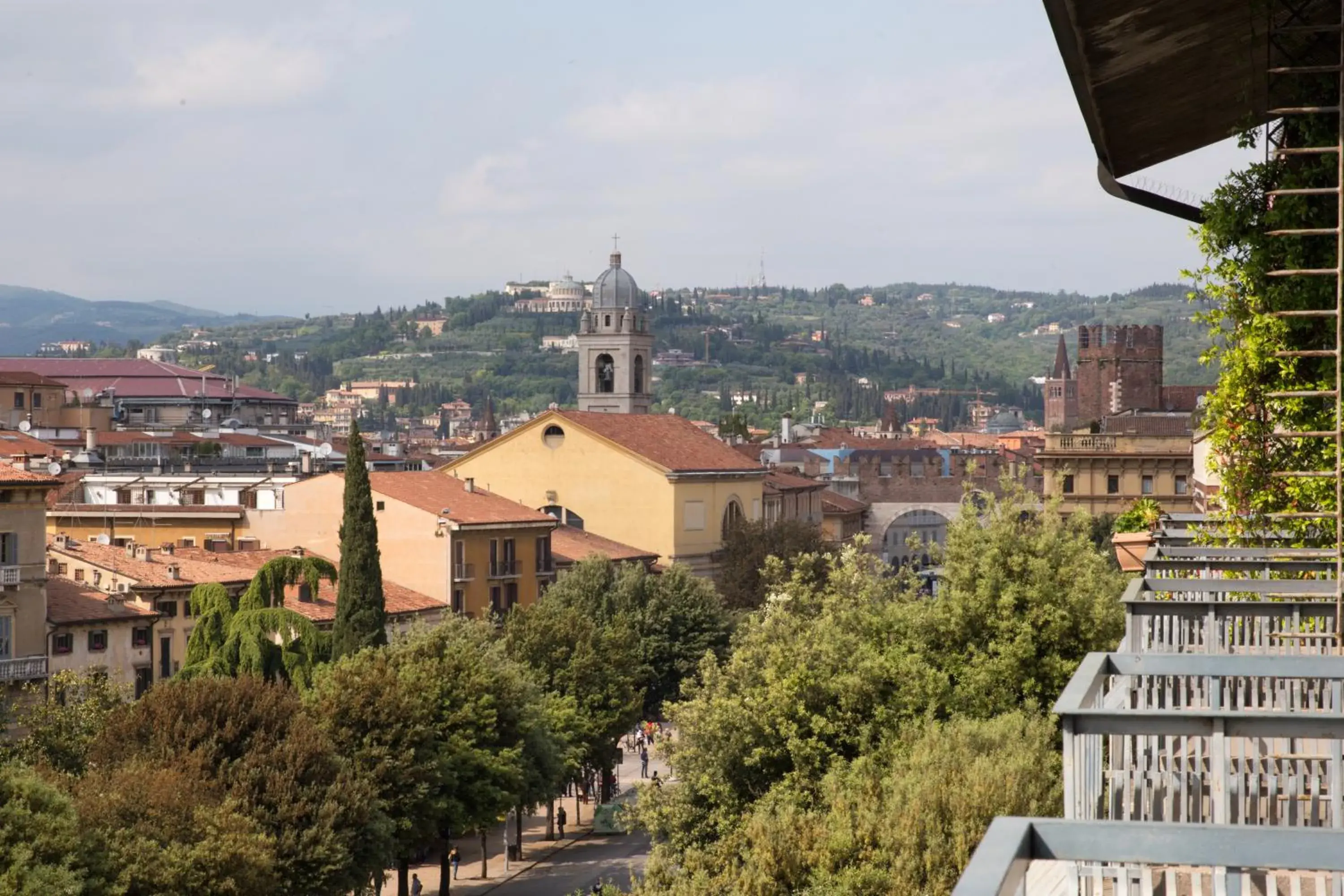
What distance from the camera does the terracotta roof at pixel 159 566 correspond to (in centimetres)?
5569

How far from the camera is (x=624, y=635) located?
57.2 meters

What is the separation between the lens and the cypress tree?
48.1 m

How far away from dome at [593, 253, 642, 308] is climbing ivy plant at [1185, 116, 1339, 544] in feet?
357

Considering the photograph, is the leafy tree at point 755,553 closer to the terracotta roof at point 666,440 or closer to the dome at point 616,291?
the terracotta roof at point 666,440

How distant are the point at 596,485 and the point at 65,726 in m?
51.1

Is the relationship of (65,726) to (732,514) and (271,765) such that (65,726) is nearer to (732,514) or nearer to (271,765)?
(271,765)

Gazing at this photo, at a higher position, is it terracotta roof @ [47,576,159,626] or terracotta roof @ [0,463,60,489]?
terracotta roof @ [0,463,60,489]

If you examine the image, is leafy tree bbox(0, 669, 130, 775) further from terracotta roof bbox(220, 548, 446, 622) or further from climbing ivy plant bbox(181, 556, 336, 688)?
terracotta roof bbox(220, 548, 446, 622)

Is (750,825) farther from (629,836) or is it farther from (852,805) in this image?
(629,836)

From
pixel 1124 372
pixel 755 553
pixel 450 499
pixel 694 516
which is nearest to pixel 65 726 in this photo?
pixel 450 499

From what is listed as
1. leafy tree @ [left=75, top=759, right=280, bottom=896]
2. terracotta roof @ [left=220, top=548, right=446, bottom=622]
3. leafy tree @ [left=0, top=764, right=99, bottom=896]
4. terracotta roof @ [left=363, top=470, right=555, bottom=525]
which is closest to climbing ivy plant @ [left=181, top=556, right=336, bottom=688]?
terracotta roof @ [left=220, top=548, right=446, bottom=622]

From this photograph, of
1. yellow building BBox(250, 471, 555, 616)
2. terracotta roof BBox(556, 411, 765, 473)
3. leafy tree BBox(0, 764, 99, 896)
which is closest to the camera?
leafy tree BBox(0, 764, 99, 896)

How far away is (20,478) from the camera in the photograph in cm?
5028

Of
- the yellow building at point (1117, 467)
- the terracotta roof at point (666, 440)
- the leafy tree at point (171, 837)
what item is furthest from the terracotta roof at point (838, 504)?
the leafy tree at point (171, 837)
